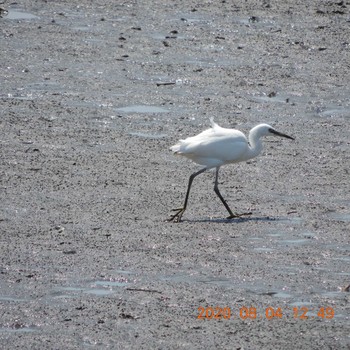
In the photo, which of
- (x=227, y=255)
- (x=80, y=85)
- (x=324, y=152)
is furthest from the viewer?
(x=80, y=85)

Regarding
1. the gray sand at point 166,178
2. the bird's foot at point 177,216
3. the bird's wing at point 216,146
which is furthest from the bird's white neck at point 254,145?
the bird's foot at point 177,216

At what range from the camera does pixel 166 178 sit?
10.8m

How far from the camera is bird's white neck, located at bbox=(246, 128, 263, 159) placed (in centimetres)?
1034

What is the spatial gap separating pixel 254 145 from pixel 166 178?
3.12 feet

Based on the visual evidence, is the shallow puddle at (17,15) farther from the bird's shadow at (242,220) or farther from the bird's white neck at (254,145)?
the bird's shadow at (242,220)

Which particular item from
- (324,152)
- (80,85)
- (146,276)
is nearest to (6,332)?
(146,276)

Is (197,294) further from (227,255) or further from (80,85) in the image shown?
(80,85)

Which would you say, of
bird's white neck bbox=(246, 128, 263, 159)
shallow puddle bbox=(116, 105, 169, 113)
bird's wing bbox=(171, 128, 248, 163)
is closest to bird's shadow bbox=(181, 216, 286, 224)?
bird's wing bbox=(171, 128, 248, 163)

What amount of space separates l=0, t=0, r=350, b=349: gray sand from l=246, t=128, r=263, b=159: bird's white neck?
367 mm

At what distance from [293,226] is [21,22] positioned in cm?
827

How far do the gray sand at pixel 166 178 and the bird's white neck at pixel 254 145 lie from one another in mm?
367

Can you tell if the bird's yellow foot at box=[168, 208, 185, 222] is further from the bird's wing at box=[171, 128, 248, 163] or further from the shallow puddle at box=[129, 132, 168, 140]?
the shallow puddle at box=[129, 132, 168, 140]

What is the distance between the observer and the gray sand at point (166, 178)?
24.1ft

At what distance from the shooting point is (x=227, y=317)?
731cm
